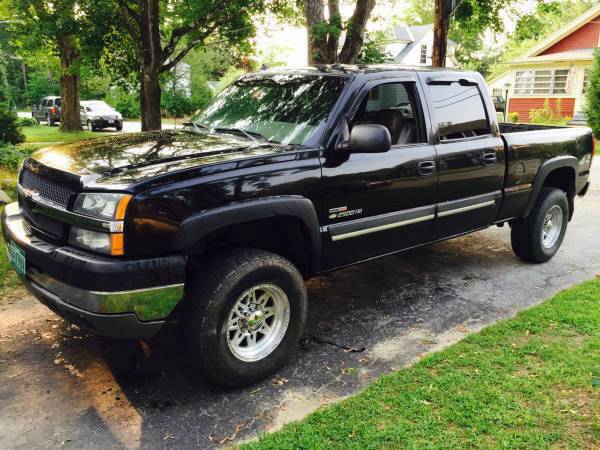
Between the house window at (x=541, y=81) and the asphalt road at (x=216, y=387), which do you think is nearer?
the asphalt road at (x=216, y=387)

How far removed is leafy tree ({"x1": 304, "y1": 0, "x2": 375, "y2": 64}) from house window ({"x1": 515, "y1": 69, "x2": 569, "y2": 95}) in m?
22.7

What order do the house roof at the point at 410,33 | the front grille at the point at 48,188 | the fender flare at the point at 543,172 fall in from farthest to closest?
the house roof at the point at 410,33 < the fender flare at the point at 543,172 < the front grille at the point at 48,188

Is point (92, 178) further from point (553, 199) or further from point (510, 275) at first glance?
point (553, 199)

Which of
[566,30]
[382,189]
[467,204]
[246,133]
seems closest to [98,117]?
[566,30]

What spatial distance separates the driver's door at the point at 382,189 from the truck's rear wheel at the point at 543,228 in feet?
5.89

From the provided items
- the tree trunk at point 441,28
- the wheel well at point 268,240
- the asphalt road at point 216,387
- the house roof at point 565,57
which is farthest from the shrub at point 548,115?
the wheel well at point 268,240

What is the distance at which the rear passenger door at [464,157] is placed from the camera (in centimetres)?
460

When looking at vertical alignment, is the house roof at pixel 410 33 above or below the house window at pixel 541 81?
above

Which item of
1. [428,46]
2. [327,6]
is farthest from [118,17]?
[428,46]

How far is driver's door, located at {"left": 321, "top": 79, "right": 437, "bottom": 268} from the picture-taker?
384 cm

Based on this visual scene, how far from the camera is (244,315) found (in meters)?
3.44

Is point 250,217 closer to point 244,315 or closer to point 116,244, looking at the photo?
point 244,315

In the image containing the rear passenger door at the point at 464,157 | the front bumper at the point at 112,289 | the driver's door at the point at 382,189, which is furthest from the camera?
the rear passenger door at the point at 464,157

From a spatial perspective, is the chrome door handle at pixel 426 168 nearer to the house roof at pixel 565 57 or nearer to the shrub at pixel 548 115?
the shrub at pixel 548 115
